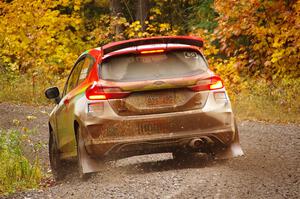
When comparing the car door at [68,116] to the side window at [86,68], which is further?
the car door at [68,116]

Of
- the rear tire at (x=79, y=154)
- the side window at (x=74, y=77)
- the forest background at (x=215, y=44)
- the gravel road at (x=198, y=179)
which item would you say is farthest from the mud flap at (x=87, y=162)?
the forest background at (x=215, y=44)

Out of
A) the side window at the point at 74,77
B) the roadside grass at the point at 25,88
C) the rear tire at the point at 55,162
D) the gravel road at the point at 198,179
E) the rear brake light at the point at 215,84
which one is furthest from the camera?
the roadside grass at the point at 25,88

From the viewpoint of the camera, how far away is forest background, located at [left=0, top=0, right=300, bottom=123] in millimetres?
19281

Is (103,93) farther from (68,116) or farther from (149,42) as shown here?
(68,116)

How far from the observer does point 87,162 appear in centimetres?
955

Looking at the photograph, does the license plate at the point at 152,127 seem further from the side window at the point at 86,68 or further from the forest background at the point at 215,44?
the forest background at the point at 215,44

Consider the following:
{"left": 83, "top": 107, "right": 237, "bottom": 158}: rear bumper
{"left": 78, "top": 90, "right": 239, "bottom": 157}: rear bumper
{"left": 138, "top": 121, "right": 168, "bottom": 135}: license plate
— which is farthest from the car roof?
{"left": 138, "top": 121, "right": 168, "bottom": 135}: license plate

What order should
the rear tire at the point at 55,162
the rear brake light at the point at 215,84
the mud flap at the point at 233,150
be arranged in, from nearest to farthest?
the rear brake light at the point at 215,84
the mud flap at the point at 233,150
the rear tire at the point at 55,162

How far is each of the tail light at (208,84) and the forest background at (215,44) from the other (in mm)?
8724

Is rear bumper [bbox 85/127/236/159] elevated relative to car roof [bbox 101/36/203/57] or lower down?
lower down

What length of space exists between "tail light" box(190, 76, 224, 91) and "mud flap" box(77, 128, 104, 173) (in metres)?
1.46

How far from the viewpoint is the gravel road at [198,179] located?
26.3 feet

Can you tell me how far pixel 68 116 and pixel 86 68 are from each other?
0.67 metres

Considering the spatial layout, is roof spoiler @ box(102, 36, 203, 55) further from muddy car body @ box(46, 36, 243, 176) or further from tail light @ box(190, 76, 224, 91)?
tail light @ box(190, 76, 224, 91)
